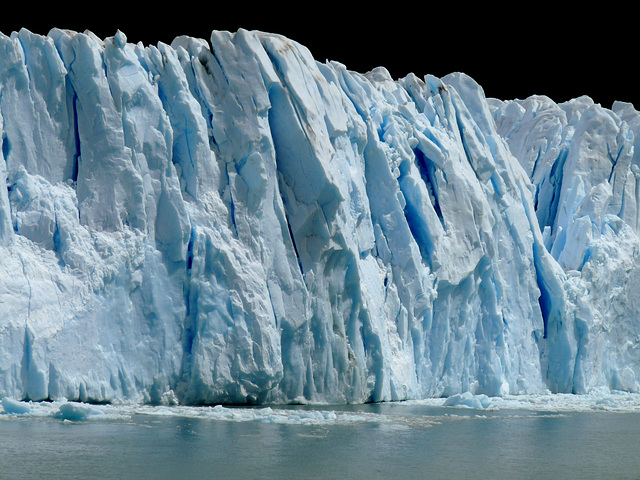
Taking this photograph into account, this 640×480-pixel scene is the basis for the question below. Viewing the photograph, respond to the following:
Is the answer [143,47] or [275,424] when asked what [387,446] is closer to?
[275,424]

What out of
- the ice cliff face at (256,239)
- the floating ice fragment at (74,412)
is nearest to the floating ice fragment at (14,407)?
the floating ice fragment at (74,412)

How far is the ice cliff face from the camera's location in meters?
11.8

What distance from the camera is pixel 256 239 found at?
511 inches

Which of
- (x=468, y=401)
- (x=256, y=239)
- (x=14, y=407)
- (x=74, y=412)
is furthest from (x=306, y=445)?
(x=468, y=401)

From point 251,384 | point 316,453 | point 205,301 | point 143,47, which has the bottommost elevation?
point 316,453

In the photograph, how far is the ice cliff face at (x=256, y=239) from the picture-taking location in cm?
1180

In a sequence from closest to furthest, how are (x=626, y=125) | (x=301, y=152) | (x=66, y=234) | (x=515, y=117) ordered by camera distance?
(x=66, y=234) < (x=301, y=152) < (x=626, y=125) < (x=515, y=117)

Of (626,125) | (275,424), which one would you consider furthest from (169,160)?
(626,125)

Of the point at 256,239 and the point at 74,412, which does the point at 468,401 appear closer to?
the point at 256,239

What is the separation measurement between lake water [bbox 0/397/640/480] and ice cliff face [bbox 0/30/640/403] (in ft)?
3.19

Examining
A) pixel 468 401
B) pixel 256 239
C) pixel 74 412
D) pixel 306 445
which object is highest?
pixel 256 239

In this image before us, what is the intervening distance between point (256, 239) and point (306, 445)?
433 centimetres

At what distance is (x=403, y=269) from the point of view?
14.9 metres

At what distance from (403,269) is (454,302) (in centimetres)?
129
